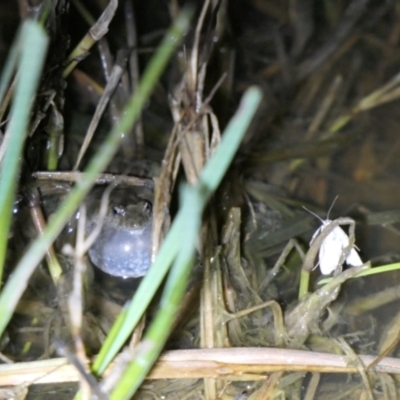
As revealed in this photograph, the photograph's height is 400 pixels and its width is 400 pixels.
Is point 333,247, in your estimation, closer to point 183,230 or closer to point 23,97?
point 183,230

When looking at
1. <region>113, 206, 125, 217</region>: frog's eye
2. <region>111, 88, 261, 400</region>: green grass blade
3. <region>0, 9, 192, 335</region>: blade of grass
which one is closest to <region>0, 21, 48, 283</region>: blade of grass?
<region>0, 9, 192, 335</region>: blade of grass

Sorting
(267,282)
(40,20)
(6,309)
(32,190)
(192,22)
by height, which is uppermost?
(192,22)

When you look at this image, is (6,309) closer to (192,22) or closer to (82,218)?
(82,218)

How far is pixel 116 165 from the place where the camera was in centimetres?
156

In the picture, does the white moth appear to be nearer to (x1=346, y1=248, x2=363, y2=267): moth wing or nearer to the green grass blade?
(x1=346, y1=248, x2=363, y2=267): moth wing

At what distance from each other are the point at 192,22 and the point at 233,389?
4.03 feet

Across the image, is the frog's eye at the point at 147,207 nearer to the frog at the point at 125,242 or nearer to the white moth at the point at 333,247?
the frog at the point at 125,242

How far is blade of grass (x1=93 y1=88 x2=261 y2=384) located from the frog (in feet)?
1.50

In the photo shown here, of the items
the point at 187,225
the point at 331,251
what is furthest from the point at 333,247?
the point at 187,225

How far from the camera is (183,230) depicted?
1.94ft

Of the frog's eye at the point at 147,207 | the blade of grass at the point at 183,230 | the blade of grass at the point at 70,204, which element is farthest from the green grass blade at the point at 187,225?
the frog's eye at the point at 147,207

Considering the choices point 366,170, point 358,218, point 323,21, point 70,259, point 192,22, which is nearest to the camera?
point 70,259

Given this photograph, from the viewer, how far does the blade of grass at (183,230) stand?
56cm

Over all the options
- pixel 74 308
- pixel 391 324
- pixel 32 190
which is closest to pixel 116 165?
pixel 32 190
